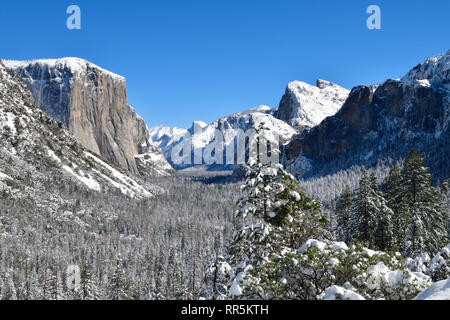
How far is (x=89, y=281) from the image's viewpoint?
55062 mm

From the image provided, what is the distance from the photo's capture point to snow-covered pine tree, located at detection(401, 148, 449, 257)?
26.1m

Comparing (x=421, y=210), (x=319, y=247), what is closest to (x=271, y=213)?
(x=319, y=247)

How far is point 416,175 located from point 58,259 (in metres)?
107

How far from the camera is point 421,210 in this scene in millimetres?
27531

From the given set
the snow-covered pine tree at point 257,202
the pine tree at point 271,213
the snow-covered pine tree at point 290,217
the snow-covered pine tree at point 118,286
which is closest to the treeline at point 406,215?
the snow-covered pine tree at point 290,217

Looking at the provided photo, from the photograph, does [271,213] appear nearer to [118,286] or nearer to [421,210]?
[421,210]

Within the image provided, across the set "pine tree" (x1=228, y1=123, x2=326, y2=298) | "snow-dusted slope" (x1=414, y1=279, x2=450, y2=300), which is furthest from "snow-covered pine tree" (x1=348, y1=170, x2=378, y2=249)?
"snow-dusted slope" (x1=414, y1=279, x2=450, y2=300)

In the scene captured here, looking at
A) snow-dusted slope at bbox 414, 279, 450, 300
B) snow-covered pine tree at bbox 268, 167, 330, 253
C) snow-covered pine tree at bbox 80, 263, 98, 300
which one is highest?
snow-covered pine tree at bbox 268, 167, 330, 253

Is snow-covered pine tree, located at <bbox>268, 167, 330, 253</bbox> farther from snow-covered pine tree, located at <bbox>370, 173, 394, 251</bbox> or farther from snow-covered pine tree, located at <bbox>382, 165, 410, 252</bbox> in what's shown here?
snow-covered pine tree, located at <bbox>370, 173, 394, 251</bbox>

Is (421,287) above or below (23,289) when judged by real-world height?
above

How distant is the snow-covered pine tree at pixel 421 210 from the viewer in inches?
1029
